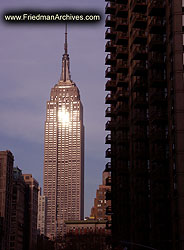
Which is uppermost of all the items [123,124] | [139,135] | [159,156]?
[123,124]

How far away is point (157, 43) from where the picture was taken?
79.8 metres

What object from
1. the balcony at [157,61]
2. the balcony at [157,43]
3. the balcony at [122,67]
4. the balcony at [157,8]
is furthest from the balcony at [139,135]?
the balcony at [157,8]

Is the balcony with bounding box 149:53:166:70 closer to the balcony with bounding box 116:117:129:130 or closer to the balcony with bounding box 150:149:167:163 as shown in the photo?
the balcony with bounding box 150:149:167:163

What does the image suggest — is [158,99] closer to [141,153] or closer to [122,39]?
[141,153]

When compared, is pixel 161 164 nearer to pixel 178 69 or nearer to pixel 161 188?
pixel 161 188

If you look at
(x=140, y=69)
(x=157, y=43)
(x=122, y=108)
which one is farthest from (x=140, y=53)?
(x=122, y=108)

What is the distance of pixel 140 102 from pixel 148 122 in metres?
3.51

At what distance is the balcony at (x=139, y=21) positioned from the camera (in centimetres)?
8766

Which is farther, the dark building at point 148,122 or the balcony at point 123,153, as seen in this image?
the balcony at point 123,153

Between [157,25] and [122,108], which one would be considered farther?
[122,108]

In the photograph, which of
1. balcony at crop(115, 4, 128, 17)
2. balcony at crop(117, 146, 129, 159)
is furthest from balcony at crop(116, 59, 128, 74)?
balcony at crop(117, 146, 129, 159)

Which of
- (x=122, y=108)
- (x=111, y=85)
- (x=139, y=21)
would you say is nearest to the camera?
(x=139, y=21)

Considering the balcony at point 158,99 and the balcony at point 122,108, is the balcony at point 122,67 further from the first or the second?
the balcony at point 158,99

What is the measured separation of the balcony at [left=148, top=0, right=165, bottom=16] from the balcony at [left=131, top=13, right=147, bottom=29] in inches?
250
